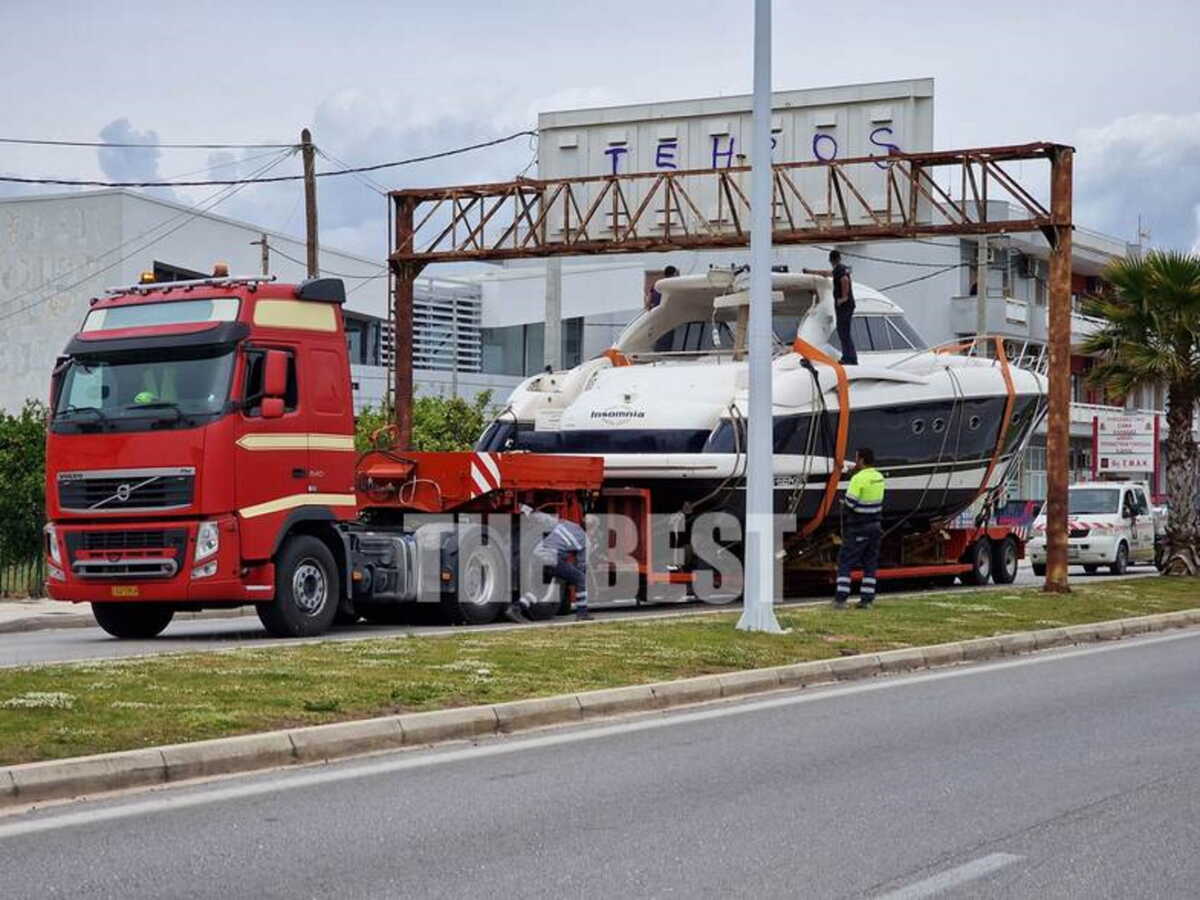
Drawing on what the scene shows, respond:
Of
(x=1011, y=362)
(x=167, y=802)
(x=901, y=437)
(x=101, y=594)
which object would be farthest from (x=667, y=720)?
(x=1011, y=362)

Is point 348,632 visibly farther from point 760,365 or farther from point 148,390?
point 760,365

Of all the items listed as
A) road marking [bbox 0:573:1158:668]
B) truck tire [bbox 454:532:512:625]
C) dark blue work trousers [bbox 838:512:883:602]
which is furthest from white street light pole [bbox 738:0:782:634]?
dark blue work trousers [bbox 838:512:883:602]

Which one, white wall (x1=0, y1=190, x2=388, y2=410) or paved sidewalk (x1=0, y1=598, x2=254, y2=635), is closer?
paved sidewalk (x1=0, y1=598, x2=254, y2=635)

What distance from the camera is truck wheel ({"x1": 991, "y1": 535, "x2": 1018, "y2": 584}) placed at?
29.8 metres

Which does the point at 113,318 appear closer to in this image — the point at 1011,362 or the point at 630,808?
the point at 630,808

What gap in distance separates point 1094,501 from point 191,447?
24869 mm

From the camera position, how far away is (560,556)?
2059cm

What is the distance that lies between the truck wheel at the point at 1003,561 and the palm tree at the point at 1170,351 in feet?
9.46

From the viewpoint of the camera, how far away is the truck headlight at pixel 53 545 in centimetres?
1766

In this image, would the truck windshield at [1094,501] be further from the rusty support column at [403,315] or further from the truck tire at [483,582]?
the truck tire at [483,582]

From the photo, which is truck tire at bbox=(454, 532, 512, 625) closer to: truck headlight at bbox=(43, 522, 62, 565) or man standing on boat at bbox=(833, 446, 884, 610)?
man standing on boat at bbox=(833, 446, 884, 610)

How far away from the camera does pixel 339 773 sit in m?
9.82

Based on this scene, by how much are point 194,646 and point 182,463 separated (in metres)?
1.70

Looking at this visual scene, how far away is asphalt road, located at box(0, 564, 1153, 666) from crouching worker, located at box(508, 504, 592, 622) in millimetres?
804
